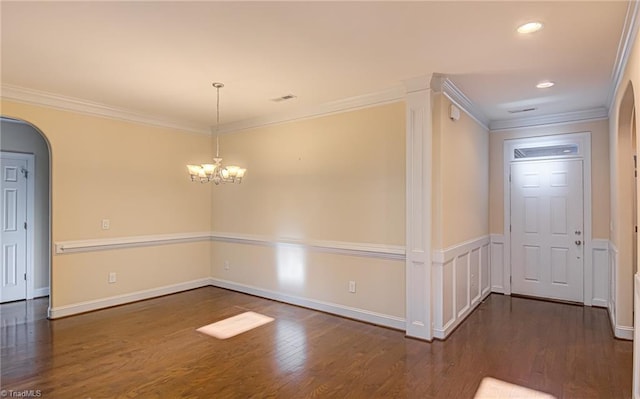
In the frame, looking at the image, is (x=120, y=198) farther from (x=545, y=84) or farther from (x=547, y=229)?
(x=547, y=229)

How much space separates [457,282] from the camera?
4.13m

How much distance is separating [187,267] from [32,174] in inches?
102

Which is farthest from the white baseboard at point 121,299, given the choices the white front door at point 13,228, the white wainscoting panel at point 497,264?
the white wainscoting panel at point 497,264

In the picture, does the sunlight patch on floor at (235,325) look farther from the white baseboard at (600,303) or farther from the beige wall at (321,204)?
the white baseboard at (600,303)

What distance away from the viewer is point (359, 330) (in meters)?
3.97

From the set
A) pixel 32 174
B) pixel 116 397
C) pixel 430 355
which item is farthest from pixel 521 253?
pixel 32 174

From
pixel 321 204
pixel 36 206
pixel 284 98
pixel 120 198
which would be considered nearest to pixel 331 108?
pixel 284 98

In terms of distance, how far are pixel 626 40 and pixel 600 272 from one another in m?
3.37

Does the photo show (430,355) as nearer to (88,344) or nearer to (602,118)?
(88,344)

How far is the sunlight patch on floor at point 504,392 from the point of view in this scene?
8.65 feet

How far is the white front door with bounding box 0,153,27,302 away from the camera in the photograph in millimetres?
5027

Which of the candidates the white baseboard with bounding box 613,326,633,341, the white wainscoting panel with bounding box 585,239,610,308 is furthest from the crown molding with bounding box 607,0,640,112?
the white baseboard with bounding box 613,326,633,341

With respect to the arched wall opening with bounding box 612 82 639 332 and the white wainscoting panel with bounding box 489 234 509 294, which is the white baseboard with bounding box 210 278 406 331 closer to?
the arched wall opening with bounding box 612 82 639 332

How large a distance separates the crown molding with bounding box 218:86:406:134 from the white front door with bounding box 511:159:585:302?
A: 2.62 metres
